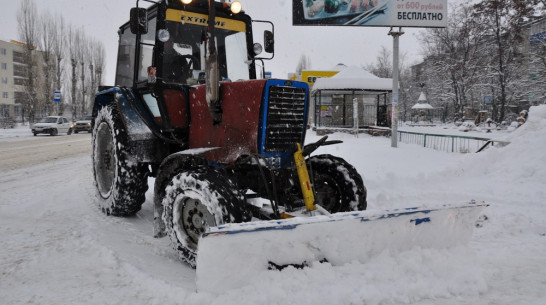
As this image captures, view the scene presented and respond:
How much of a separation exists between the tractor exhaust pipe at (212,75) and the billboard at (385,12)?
1240cm

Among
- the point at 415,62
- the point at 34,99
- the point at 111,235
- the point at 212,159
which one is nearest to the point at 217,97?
the point at 212,159

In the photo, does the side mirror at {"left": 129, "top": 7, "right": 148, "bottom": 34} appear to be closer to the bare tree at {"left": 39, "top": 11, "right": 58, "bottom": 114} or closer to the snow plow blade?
the snow plow blade

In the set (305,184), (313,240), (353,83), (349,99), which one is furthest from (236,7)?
A: (349,99)

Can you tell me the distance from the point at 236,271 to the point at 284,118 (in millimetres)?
1588

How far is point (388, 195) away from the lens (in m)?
6.25

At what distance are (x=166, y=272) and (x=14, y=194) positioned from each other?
4391 millimetres

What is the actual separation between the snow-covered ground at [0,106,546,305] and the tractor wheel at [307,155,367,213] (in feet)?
2.90

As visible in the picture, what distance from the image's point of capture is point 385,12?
14.4m

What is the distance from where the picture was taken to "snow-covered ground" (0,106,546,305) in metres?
2.64

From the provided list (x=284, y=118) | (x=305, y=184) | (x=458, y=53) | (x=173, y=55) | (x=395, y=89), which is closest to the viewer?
(x=305, y=184)

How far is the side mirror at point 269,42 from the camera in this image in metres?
4.83

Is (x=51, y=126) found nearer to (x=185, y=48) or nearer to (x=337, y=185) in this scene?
(x=185, y=48)

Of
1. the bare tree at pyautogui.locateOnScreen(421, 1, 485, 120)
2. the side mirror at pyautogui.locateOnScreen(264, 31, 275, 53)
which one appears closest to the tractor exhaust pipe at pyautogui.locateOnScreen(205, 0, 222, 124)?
the side mirror at pyautogui.locateOnScreen(264, 31, 275, 53)

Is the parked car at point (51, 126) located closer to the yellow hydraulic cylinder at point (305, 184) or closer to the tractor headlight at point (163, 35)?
the tractor headlight at point (163, 35)
